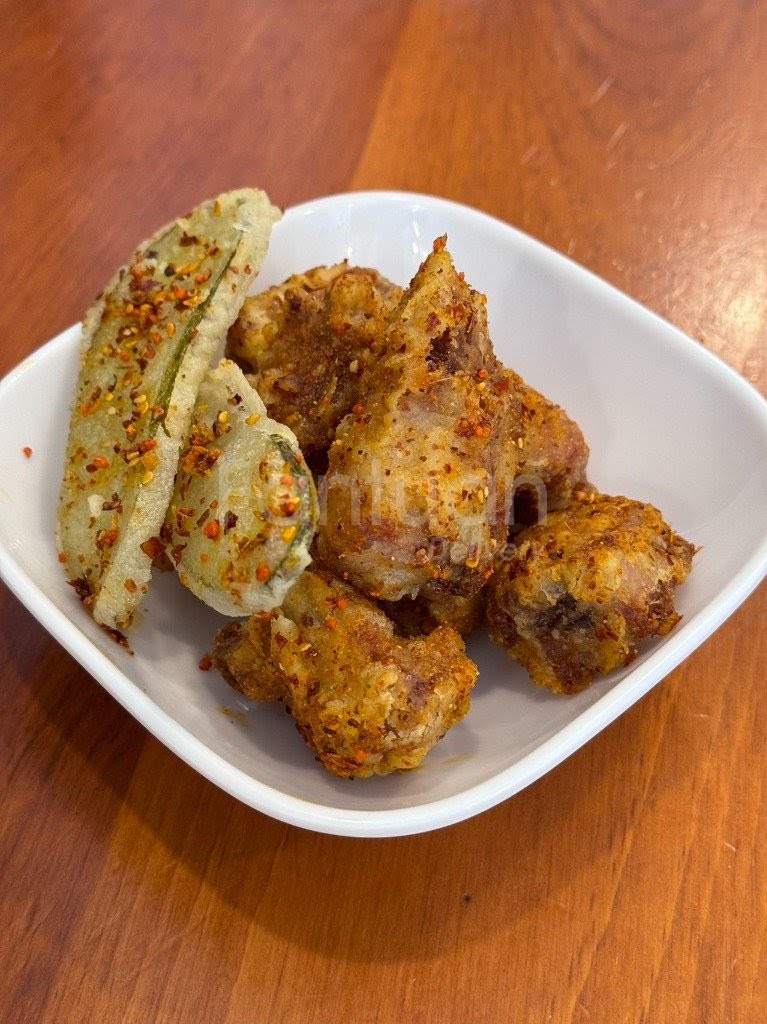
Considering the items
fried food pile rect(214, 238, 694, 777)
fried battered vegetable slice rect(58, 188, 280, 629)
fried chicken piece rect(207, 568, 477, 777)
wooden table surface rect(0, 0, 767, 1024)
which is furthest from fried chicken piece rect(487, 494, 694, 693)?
fried battered vegetable slice rect(58, 188, 280, 629)

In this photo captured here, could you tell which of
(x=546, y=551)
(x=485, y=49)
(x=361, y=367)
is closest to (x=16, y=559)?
(x=361, y=367)

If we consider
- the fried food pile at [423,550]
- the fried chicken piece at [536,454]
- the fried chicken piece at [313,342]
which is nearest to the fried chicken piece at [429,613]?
the fried food pile at [423,550]

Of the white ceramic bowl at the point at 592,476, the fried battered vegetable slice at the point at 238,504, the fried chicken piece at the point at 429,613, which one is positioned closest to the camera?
the fried battered vegetable slice at the point at 238,504

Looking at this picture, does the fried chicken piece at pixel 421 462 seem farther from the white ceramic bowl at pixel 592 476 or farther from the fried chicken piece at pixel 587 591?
the white ceramic bowl at pixel 592 476

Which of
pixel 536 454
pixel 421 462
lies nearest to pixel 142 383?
pixel 421 462

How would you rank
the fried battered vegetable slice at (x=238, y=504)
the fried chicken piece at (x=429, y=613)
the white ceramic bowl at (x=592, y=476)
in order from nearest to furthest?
the fried battered vegetable slice at (x=238, y=504) < the white ceramic bowl at (x=592, y=476) < the fried chicken piece at (x=429, y=613)

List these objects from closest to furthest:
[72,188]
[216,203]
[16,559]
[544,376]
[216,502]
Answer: [216,502] → [16,559] → [216,203] → [544,376] → [72,188]

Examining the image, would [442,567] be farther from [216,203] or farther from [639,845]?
[216,203]

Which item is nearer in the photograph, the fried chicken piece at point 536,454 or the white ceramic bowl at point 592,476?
the white ceramic bowl at point 592,476
